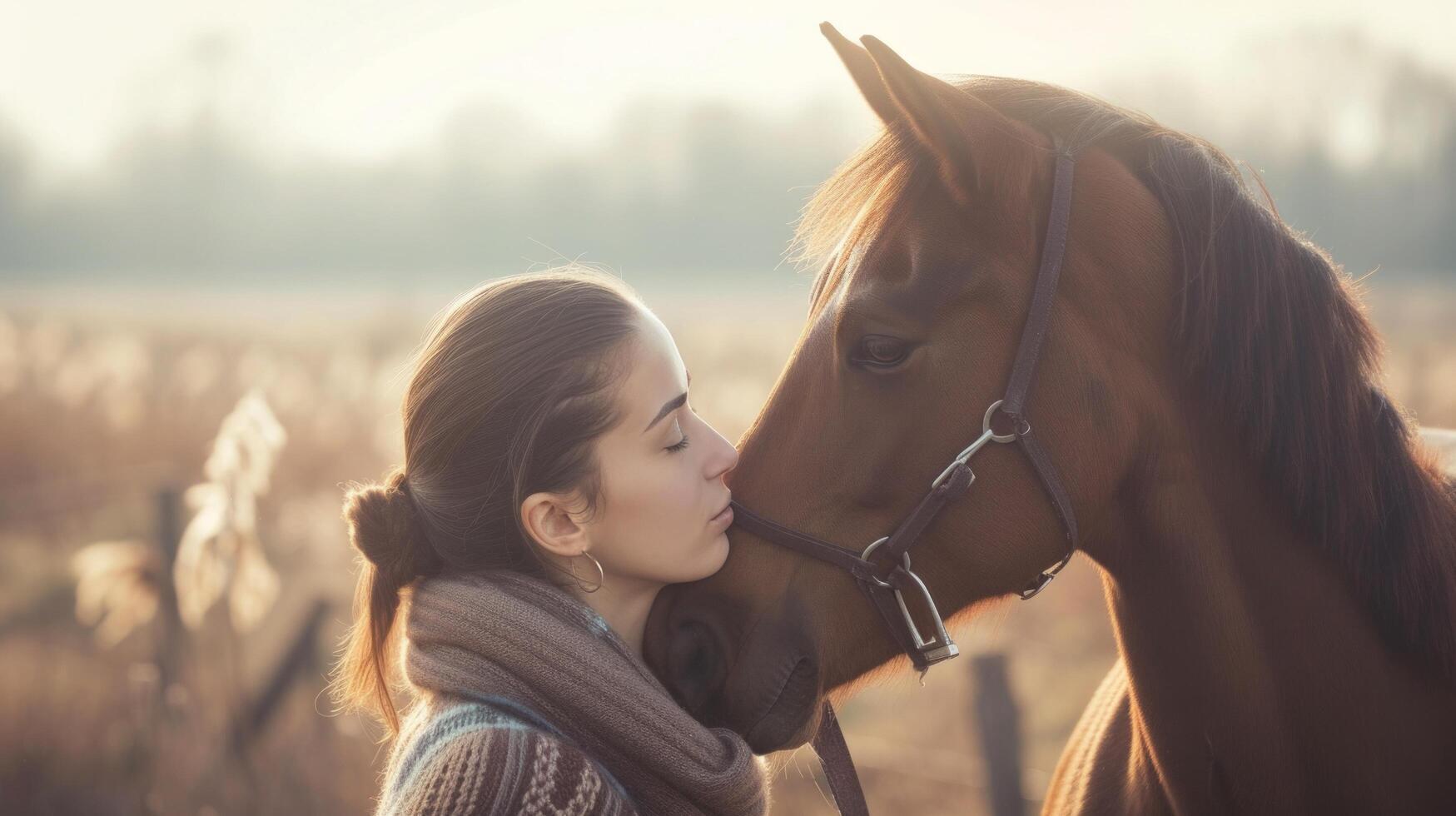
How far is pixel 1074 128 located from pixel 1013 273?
342 mm

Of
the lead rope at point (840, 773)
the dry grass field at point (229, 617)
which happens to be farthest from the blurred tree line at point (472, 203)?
the lead rope at point (840, 773)

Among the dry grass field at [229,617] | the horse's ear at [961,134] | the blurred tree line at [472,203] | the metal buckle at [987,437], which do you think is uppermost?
the horse's ear at [961,134]

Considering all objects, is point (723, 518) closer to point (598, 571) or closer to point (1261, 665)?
point (598, 571)

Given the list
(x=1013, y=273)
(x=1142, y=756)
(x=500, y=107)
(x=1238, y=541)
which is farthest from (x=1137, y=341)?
(x=500, y=107)

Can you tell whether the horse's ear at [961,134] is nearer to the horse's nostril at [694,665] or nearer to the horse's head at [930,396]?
the horse's head at [930,396]

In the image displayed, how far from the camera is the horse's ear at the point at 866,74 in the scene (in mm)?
1717

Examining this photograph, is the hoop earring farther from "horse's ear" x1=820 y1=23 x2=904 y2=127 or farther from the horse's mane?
the horse's mane

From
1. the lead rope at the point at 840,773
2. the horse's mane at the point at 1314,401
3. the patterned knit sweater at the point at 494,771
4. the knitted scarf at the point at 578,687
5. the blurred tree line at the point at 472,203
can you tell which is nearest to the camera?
the patterned knit sweater at the point at 494,771

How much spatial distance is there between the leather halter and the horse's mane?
222mm

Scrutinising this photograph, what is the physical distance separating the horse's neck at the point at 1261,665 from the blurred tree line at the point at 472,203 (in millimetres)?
26533

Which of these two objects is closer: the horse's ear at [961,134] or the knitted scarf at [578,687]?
the knitted scarf at [578,687]

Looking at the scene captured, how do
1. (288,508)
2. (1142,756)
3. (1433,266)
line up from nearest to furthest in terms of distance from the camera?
(1142,756) < (288,508) < (1433,266)

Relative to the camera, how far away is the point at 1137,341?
176 centimetres

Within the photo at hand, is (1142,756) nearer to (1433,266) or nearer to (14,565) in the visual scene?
(14,565)
